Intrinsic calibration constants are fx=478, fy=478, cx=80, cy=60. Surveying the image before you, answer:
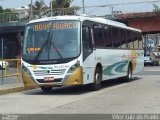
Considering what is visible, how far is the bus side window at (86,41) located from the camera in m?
18.3

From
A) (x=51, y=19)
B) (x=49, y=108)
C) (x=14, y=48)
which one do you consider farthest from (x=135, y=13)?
(x=49, y=108)

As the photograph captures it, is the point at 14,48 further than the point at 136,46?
Yes

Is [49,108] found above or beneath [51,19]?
beneath

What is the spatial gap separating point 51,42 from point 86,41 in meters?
1.39

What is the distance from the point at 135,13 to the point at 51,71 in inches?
1486

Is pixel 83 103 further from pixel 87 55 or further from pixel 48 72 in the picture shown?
pixel 87 55

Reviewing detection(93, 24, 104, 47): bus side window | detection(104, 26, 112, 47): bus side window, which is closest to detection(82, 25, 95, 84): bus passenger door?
detection(93, 24, 104, 47): bus side window

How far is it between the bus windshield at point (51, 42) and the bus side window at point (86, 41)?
1.29ft

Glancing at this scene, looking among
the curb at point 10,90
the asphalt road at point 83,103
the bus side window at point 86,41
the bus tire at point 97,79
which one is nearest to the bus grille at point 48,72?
the asphalt road at point 83,103

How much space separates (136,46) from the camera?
90.9 feet

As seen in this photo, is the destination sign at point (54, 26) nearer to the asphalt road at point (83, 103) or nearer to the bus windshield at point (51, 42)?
the bus windshield at point (51, 42)

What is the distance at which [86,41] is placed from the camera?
1855 centimetres

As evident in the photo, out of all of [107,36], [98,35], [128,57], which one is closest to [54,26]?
[98,35]

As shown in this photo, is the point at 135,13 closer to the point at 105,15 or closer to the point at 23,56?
the point at 105,15
